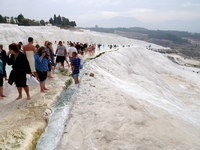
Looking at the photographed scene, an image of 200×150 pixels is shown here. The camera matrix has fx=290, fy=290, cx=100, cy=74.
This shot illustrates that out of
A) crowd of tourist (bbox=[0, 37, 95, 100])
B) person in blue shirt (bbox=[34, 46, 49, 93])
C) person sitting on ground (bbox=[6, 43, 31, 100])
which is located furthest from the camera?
person in blue shirt (bbox=[34, 46, 49, 93])

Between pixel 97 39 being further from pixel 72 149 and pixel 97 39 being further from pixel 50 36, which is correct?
pixel 72 149

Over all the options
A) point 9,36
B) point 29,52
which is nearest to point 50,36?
point 9,36

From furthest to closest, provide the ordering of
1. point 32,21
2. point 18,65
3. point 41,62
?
point 32,21
point 41,62
point 18,65

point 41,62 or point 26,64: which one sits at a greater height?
point 26,64

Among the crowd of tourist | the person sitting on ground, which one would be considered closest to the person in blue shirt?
the crowd of tourist

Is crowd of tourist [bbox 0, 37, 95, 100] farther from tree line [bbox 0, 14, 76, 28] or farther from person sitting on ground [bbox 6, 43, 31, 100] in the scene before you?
tree line [bbox 0, 14, 76, 28]

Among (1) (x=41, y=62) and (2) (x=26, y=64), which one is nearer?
(2) (x=26, y=64)

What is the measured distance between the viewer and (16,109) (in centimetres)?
1012

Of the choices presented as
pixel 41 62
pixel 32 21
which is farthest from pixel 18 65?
pixel 32 21

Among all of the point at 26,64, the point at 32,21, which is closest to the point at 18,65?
the point at 26,64

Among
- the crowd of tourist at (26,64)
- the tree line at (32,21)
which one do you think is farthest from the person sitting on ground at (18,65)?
the tree line at (32,21)

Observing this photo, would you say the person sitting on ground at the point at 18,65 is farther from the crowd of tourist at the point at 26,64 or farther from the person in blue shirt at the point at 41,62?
the person in blue shirt at the point at 41,62

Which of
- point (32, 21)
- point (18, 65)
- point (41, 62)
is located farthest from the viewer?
point (32, 21)

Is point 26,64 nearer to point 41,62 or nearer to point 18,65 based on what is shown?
point 18,65
